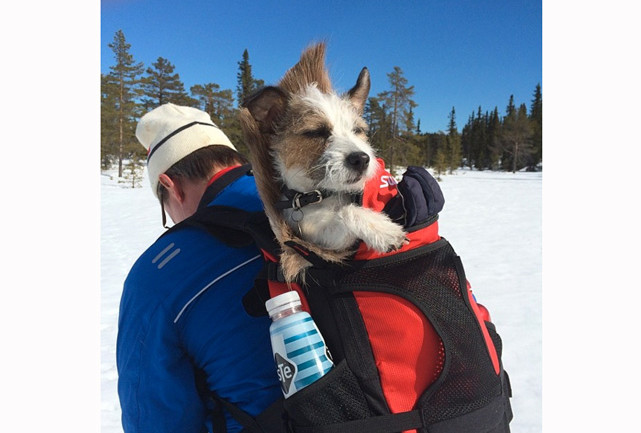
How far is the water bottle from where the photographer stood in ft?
4.66

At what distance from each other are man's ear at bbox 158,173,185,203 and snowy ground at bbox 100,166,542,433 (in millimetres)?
2192

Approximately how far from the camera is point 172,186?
2.40 m

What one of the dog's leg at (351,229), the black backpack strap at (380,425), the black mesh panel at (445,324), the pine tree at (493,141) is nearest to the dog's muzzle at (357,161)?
the dog's leg at (351,229)

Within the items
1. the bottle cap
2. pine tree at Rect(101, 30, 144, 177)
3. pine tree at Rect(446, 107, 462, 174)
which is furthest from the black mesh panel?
pine tree at Rect(446, 107, 462, 174)

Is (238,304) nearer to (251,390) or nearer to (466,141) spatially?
(251,390)

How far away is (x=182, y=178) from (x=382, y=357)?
1.52 meters

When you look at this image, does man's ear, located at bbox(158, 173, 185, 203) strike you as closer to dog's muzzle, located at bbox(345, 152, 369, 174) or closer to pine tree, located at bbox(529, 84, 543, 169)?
dog's muzzle, located at bbox(345, 152, 369, 174)

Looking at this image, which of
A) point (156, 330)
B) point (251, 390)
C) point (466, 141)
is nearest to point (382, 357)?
point (251, 390)

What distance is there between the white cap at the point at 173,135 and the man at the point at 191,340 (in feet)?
1.99

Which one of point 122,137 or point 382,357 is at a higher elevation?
point 122,137

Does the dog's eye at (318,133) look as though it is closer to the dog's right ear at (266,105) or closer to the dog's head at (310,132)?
the dog's head at (310,132)

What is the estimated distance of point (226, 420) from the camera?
1841 mm

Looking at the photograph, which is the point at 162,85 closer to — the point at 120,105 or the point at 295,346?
the point at 120,105

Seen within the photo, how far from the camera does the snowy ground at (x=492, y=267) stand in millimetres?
3914
